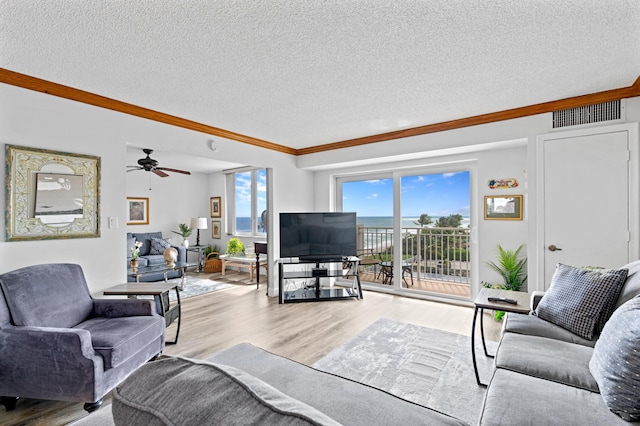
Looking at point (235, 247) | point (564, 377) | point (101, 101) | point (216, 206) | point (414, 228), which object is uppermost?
point (101, 101)

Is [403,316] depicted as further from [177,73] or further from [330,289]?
[177,73]

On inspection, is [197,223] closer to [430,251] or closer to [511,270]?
[430,251]

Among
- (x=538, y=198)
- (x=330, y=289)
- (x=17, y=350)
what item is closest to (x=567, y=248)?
(x=538, y=198)

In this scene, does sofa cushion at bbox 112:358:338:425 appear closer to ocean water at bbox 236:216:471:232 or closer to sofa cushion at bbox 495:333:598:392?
sofa cushion at bbox 495:333:598:392

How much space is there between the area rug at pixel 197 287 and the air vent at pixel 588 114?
208 inches

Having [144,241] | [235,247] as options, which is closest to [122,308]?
[235,247]

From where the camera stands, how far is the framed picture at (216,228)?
7684 mm

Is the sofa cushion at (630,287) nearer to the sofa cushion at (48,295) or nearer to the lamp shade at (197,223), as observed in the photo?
the sofa cushion at (48,295)

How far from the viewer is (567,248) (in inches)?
121

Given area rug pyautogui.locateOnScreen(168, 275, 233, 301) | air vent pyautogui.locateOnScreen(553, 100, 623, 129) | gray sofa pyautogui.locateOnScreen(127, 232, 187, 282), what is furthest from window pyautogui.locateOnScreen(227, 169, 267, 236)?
air vent pyautogui.locateOnScreen(553, 100, 623, 129)

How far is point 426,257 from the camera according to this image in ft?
16.9

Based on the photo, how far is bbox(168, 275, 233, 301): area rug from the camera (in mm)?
5016

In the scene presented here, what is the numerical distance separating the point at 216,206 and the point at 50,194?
201 inches

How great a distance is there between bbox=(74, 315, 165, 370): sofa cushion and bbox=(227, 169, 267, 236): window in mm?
4461
